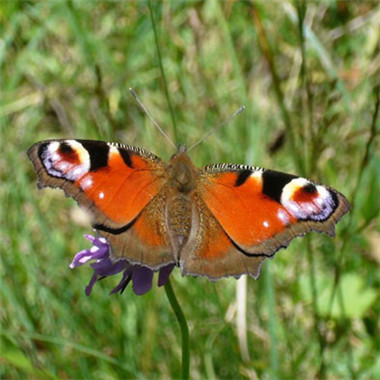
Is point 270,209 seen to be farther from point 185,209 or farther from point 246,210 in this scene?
point 185,209

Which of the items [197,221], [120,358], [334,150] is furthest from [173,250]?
[334,150]

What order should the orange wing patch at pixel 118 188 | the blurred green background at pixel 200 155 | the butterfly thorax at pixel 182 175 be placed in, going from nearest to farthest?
the orange wing patch at pixel 118 188 → the butterfly thorax at pixel 182 175 → the blurred green background at pixel 200 155

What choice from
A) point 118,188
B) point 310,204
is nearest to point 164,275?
point 118,188

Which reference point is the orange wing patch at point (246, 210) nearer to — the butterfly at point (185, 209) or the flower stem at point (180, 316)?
the butterfly at point (185, 209)

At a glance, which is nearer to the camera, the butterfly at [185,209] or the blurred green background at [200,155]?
the butterfly at [185,209]

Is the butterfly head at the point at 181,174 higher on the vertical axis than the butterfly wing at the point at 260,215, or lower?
higher

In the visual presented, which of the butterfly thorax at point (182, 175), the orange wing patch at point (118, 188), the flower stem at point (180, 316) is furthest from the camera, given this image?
the butterfly thorax at point (182, 175)

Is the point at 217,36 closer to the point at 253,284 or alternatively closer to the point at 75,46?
the point at 75,46

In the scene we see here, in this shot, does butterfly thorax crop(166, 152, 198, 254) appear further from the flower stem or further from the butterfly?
the flower stem

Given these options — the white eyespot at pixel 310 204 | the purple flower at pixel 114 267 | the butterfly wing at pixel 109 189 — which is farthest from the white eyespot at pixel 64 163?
the white eyespot at pixel 310 204
